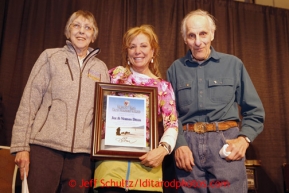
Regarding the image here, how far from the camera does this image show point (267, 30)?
420cm

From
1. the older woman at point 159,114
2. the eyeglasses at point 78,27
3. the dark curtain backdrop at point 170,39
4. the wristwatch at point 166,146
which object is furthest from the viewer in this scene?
the dark curtain backdrop at point 170,39

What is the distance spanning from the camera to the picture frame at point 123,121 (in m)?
1.54

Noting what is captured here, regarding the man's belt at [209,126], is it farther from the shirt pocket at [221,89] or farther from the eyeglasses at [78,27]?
the eyeglasses at [78,27]

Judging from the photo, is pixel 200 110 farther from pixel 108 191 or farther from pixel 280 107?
pixel 280 107

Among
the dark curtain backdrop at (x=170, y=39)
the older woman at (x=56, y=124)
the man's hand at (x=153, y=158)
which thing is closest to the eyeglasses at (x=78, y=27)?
the older woman at (x=56, y=124)

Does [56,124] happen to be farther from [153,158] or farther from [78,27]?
[78,27]

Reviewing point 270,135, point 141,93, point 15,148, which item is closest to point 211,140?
point 141,93

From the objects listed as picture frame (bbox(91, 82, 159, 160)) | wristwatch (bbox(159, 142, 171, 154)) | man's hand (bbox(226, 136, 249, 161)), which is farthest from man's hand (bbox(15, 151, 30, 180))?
man's hand (bbox(226, 136, 249, 161))

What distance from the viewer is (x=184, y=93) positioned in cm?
191

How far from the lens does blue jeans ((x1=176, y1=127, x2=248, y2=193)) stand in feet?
5.48

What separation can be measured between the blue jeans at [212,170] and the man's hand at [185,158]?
45 mm

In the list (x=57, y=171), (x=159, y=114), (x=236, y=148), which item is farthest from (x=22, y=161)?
(x=236, y=148)

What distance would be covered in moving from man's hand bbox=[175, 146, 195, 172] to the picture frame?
0.64 ft

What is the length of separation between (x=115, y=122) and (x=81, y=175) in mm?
309
